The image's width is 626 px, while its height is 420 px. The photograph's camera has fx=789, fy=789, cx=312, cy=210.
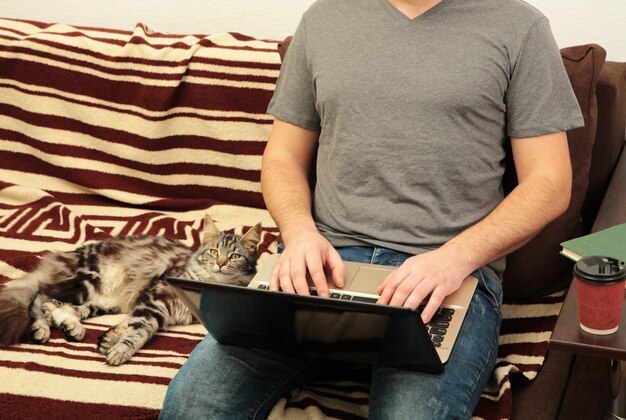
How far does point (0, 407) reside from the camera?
5.27 feet

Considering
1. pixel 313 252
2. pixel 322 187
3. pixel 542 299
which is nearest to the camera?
pixel 313 252

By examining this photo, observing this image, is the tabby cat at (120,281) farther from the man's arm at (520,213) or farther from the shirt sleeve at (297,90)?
the man's arm at (520,213)

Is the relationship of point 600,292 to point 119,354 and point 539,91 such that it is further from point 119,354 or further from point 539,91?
point 119,354

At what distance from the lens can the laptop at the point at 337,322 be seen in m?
1.23

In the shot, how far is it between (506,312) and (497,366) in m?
0.25

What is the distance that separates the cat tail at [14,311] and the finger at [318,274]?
2.55 feet

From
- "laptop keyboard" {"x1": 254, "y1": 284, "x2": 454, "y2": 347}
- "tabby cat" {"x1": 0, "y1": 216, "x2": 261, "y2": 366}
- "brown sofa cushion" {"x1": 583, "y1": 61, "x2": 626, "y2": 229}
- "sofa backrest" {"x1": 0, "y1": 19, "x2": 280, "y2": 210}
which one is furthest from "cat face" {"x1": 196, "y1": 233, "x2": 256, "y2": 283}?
"brown sofa cushion" {"x1": 583, "y1": 61, "x2": 626, "y2": 229}

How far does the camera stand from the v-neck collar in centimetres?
162

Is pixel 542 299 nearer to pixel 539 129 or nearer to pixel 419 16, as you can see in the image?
pixel 539 129

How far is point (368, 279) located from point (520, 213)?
0.33 metres

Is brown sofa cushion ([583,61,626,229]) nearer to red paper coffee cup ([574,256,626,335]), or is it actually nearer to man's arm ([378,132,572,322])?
man's arm ([378,132,572,322])

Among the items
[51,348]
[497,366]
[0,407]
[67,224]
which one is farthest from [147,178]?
[497,366]

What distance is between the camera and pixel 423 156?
1.59m

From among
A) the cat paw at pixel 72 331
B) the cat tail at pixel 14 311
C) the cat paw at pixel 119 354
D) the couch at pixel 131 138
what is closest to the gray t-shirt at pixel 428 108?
the couch at pixel 131 138
